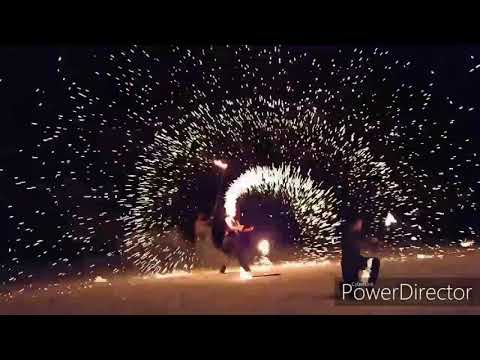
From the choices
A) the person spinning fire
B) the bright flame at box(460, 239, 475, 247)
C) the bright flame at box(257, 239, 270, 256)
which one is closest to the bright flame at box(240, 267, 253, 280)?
the person spinning fire

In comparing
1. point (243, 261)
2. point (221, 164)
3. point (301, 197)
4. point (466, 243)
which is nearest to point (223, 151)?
point (221, 164)

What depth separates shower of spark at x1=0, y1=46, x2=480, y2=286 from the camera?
3586mm

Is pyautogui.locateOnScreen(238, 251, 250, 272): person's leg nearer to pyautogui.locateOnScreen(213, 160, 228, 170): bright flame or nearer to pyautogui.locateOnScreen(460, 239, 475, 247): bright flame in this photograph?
pyautogui.locateOnScreen(213, 160, 228, 170): bright flame

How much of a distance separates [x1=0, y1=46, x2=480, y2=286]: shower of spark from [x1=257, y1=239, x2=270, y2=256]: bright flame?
0.17 metres

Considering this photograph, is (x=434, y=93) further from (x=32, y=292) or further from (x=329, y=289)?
(x=32, y=292)

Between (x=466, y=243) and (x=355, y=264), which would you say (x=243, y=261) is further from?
(x=466, y=243)

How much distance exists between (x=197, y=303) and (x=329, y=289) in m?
0.69

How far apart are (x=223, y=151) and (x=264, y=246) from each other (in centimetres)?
54

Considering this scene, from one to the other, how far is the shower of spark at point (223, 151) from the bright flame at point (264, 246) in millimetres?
173

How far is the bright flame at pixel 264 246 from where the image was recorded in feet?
11.8

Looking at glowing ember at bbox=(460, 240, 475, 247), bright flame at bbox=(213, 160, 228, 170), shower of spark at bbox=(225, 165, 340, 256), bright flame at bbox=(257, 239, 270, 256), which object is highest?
bright flame at bbox=(213, 160, 228, 170)

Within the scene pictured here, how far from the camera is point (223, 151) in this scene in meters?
3.62

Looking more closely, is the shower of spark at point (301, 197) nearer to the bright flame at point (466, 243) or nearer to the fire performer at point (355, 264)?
the fire performer at point (355, 264)
